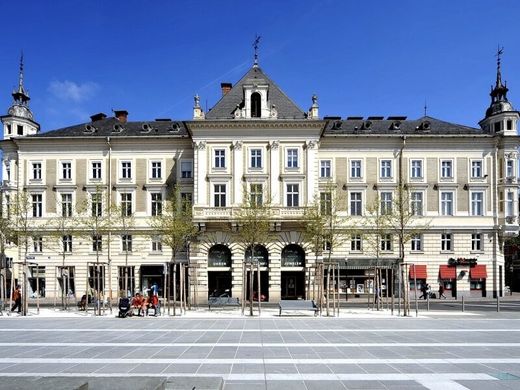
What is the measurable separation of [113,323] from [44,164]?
29.1m

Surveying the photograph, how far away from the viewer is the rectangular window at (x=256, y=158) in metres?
44.4

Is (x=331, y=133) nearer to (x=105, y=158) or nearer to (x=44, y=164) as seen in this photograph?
(x=105, y=158)

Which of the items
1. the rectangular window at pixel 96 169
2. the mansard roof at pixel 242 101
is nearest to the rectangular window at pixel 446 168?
the mansard roof at pixel 242 101

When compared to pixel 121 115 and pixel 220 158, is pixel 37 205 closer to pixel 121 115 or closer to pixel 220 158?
pixel 121 115

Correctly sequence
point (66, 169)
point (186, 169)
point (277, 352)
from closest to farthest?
point (277, 352)
point (186, 169)
point (66, 169)

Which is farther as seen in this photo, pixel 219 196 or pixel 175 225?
pixel 219 196

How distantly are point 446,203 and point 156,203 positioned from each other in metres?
27.8

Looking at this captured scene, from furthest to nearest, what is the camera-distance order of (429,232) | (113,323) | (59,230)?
(429,232), (59,230), (113,323)

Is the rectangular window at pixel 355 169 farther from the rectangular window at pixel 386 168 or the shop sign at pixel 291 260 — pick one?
the shop sign at pixel 291 260

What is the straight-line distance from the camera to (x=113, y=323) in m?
23.3

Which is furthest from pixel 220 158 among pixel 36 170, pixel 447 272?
pixel 447 272

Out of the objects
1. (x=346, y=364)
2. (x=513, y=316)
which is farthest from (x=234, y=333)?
(x=513, y=316)

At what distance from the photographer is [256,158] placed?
44438 millimetres

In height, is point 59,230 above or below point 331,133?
below
